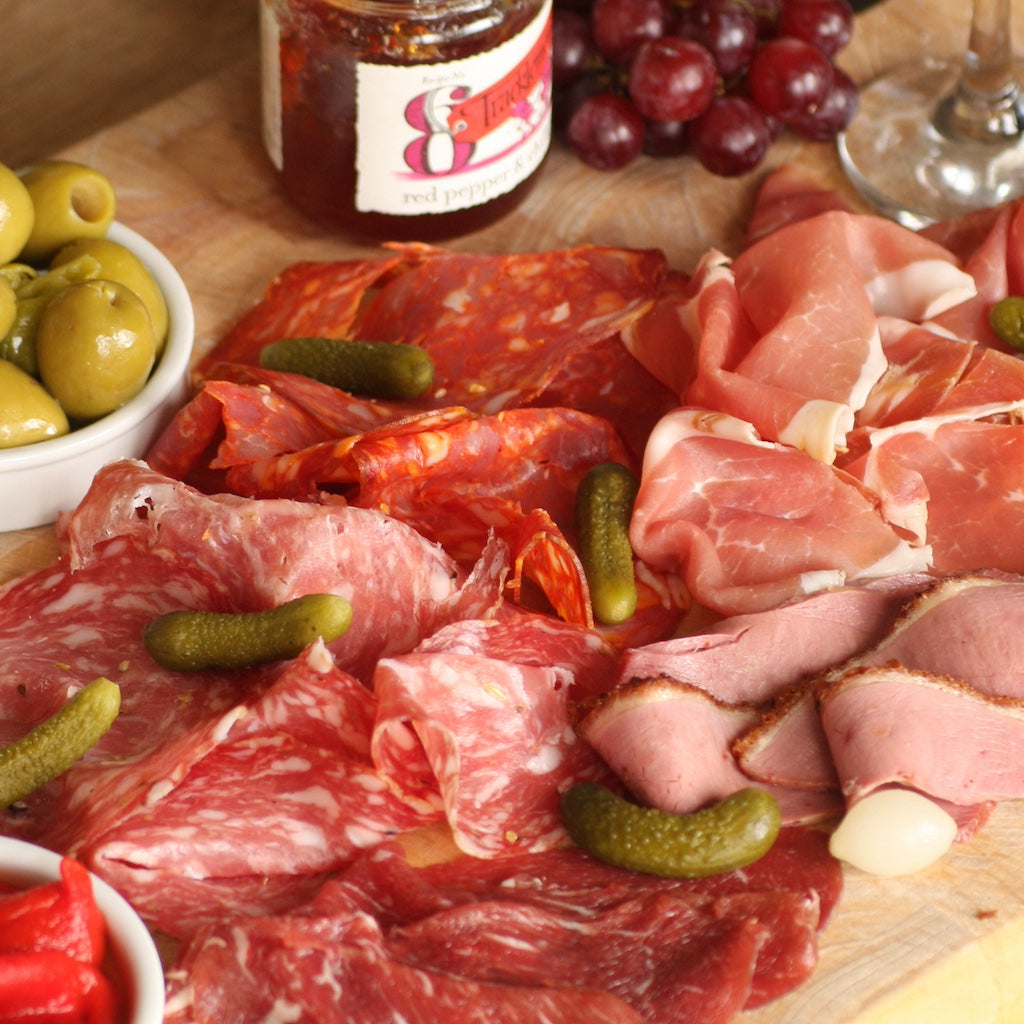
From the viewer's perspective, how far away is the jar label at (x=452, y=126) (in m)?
1.69

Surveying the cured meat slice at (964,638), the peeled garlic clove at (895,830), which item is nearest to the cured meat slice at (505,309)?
the cured meat slice at (964,638)

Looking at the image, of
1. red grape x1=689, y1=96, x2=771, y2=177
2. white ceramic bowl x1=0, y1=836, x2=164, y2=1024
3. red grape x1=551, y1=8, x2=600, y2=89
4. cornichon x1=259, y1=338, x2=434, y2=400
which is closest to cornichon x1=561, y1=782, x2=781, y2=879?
white ceramic bowl x1=0, y1=836, x2=164, y2=1024

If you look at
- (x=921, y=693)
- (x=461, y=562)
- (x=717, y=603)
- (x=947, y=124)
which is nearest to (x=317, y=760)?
(x=461, y=562)

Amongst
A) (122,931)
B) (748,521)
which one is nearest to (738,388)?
(748,521)

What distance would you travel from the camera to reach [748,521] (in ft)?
5.02

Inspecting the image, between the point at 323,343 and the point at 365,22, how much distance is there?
0.37 meters

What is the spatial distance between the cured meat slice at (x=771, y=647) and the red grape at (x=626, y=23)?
0.86m

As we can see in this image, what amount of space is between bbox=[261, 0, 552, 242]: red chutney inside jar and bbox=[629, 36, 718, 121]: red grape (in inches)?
4.8

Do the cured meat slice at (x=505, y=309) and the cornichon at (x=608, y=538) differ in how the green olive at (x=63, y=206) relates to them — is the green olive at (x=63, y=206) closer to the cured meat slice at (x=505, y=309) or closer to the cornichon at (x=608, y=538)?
the cured meat slice at (x=505, y=309)

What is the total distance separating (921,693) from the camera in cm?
132

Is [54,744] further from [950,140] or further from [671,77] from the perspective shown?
[950,140]

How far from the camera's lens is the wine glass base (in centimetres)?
199

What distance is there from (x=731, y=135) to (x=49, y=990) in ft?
4.44

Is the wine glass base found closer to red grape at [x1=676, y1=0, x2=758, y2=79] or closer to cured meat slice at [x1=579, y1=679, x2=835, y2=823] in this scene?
red grape at [x1=676, y1=0, x2=758, y2=79]
